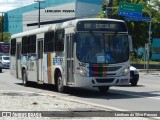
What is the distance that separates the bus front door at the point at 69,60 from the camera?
1864cm

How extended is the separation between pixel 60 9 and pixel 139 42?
45013 mm

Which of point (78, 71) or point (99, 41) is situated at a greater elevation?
point (99, 41)

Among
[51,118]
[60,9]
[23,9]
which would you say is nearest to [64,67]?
[51,118]

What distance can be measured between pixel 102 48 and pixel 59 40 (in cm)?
235

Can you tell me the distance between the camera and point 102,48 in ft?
60.5

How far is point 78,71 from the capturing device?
18.2 m

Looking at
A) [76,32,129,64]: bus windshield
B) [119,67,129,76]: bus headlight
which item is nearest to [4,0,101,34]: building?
[76,32,129,64]: bus windshield

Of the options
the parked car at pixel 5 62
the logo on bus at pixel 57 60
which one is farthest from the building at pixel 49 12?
the logo on bus at pixel 57 60

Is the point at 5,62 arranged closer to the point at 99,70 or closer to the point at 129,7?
the point at 129,7

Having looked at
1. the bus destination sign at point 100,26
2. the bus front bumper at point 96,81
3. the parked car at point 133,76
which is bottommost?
the parked car at point 133,76

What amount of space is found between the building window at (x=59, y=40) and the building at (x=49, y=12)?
69144mm

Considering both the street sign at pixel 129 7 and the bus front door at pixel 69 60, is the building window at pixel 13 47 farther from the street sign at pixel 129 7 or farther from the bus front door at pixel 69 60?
the street sign at pixel 129 7

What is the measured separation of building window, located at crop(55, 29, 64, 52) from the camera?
1963 centimetres

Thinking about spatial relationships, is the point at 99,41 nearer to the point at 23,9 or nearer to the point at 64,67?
the point at 64,67
